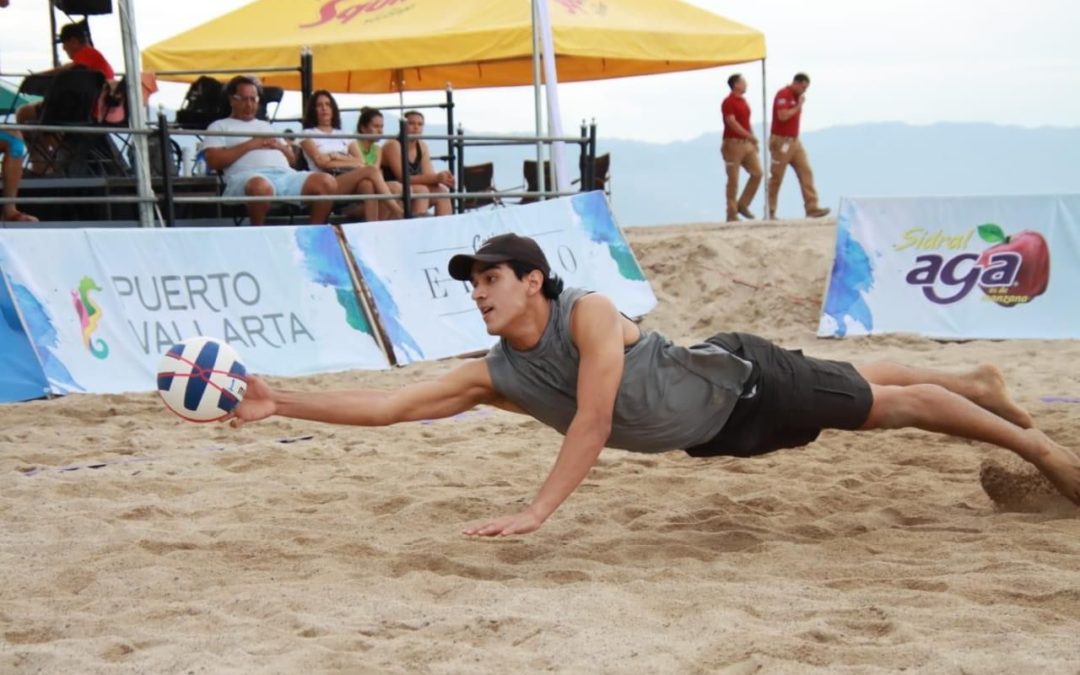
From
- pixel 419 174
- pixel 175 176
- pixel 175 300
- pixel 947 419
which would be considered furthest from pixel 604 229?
pixel 947 419

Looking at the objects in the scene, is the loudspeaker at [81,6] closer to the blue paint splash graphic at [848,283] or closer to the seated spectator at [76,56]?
the seated spectator at [76,56]

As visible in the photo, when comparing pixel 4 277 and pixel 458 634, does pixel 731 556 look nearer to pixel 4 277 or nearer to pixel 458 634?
pixel 458 634

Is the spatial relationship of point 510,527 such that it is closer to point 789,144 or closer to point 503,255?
point 503,255

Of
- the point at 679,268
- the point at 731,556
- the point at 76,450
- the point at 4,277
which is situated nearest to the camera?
the point at 731,556

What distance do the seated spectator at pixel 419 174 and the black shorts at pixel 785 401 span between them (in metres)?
5.97

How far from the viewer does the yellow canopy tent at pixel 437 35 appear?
12.9 m

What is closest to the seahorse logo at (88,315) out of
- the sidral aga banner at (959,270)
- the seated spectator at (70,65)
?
the seated spectator at (70,65)

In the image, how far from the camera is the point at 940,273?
10555mm

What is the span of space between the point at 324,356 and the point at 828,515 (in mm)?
4377

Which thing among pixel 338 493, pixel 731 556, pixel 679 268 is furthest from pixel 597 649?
pixel 679 268

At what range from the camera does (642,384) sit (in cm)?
426

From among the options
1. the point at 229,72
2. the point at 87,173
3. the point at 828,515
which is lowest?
the point at 828,515

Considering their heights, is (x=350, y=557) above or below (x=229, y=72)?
below

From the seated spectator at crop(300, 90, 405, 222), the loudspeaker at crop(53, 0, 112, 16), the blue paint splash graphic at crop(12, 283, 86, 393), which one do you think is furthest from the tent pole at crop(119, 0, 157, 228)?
the loudspeaker at crop(53, 0, 112, 16)
